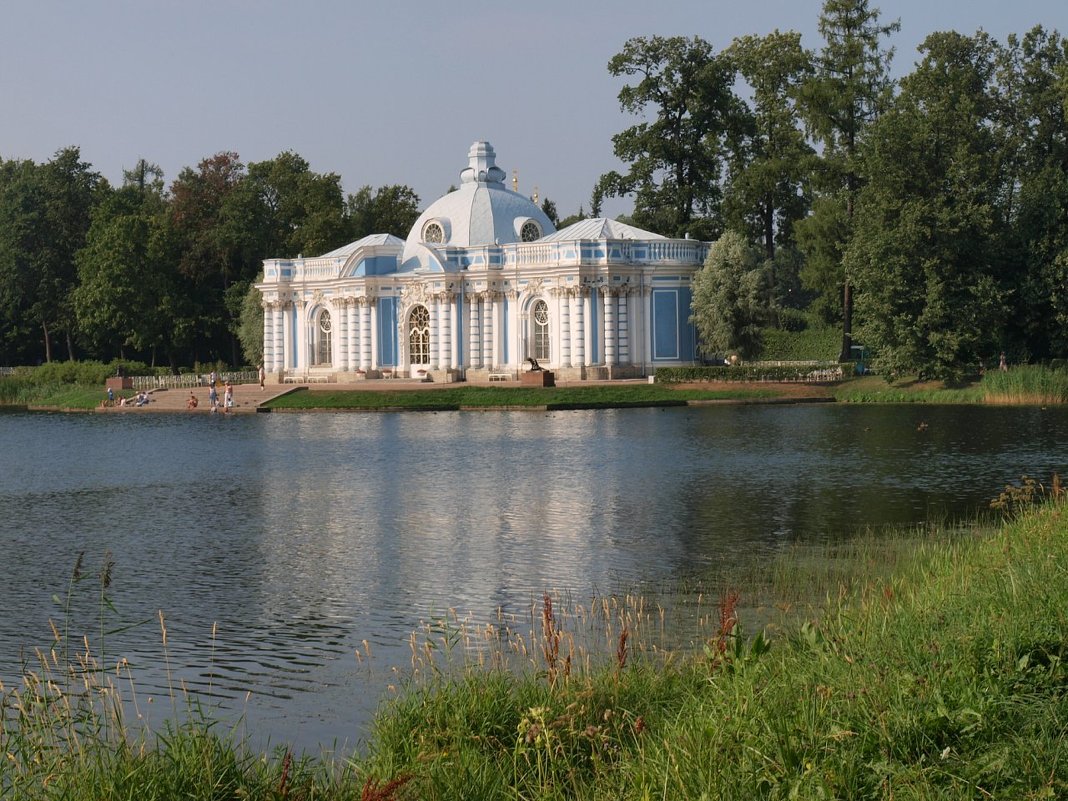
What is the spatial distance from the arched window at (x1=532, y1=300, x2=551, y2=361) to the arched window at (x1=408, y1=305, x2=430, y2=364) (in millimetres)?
5624

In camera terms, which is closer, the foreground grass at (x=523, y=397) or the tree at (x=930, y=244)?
the tree at (x=930, y=244)

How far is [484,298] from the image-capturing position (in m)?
64.8

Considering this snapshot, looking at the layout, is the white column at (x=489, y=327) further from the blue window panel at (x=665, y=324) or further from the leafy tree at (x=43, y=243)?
the leafy tree at (x=43, y=243)

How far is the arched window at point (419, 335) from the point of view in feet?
218

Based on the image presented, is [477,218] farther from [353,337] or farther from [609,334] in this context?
[609,334]

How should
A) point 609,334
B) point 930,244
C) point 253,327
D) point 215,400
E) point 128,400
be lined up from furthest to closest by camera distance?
point 253,327 < point 609,334 < point 128,400 < point 215,400 < point 930,244

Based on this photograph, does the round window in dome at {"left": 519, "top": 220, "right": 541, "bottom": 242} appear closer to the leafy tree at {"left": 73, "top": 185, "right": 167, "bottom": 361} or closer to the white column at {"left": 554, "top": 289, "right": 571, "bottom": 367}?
the white column at {"left": 554, "top": 289, "right": 571, "bottom": 367}

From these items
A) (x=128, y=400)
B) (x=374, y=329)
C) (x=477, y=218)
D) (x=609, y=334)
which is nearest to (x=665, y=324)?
(x=609, y=334)

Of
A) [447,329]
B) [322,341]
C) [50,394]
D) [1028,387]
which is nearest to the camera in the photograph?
[1028,387]

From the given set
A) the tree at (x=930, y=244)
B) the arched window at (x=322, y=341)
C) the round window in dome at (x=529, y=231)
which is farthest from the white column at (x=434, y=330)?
the tree at (x=930, y=244)

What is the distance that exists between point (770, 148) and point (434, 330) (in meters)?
17.7

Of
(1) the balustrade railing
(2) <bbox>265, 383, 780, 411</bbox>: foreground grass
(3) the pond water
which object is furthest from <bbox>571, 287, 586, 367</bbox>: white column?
(3) the pond water

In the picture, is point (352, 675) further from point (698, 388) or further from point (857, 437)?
point (698, 388)

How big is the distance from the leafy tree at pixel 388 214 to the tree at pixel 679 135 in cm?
1664
